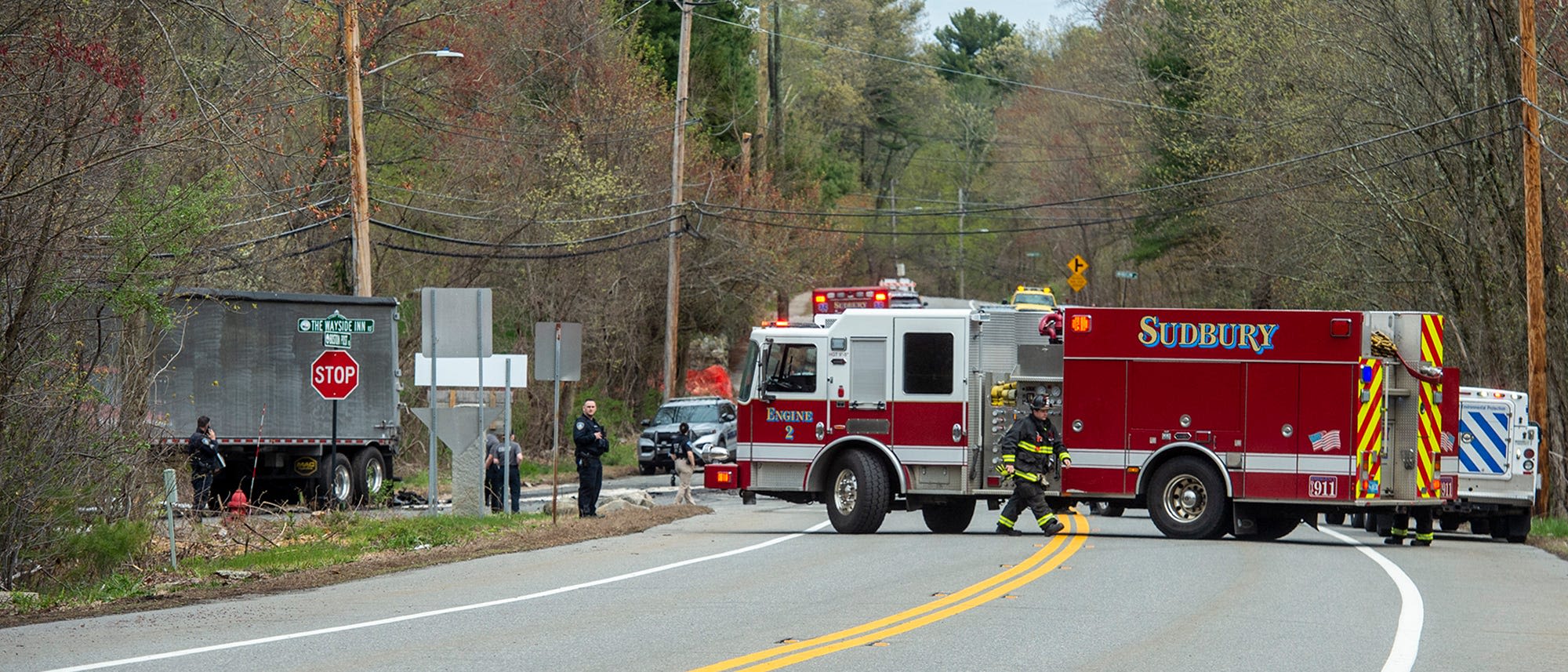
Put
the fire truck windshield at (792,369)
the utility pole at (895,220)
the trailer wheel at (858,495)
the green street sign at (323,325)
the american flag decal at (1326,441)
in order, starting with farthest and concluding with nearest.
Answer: the utility pole at (895,220) < the green street sign at (323,325) < the fire truck windshield at (792,369) < the trailer wheel at (858,495) < the american flag decal at (1326,441)

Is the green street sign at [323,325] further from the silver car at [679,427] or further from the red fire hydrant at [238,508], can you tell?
the silver car at [679,427]

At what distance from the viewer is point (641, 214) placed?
149 ft

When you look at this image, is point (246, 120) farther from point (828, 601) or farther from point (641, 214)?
point (641, 214)

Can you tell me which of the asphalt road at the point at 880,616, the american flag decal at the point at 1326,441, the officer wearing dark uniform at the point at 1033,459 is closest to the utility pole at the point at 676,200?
the officer wearing dark uniform at the point at 1033,459

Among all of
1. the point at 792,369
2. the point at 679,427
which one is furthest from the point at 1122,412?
the point at 679,427

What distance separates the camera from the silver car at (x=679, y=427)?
3803 centimetres

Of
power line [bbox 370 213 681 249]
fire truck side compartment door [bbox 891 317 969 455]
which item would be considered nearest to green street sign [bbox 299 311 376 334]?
power line [bbox 370 213 681 249]

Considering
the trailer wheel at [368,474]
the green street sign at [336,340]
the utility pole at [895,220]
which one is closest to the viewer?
the green street sign at [336,340]

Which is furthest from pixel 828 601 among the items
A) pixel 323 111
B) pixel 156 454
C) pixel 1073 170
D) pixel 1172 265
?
pixel 1073 170

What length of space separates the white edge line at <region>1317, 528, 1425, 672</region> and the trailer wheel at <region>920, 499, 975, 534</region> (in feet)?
17.3

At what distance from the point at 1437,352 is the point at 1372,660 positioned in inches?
424

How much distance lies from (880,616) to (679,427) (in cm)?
2539

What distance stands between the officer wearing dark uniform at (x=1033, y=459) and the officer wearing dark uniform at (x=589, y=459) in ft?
19.7

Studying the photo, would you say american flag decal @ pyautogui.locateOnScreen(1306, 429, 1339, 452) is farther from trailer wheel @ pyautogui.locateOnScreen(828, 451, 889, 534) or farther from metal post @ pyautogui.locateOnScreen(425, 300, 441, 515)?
metal post @ pyautogui.locateOnScreen(425, 300, 441, 515)
